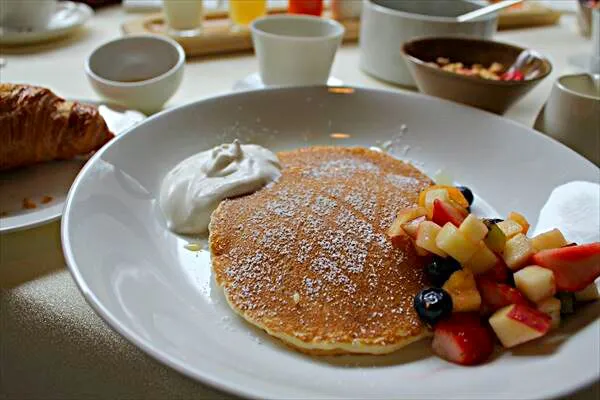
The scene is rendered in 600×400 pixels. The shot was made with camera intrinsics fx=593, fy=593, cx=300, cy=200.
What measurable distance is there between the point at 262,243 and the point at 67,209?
11.8 inches

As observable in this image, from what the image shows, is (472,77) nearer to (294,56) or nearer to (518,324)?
(294,56)

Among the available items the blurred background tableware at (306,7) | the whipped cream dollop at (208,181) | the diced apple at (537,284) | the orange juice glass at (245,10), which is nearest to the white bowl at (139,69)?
the whipped cream dollop at (208,181)

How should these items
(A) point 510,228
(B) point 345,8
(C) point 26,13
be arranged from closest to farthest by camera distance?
1. (A) point 510,228
2. (C) point 26,13
3. (B) point 345,8

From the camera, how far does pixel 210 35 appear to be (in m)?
1.83

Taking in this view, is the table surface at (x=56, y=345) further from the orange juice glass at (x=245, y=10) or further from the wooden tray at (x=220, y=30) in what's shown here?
the orange juice glass at (x=245, y=10)

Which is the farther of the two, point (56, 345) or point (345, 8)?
point (345, 8)

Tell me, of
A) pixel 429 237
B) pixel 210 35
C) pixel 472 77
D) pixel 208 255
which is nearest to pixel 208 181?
pixel 208 255

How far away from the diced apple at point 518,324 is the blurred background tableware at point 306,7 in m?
1.42

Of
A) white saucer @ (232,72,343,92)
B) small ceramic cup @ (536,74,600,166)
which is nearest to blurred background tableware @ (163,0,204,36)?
white saucer @ (232,72,343,92)

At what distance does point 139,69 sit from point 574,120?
3.42 ft

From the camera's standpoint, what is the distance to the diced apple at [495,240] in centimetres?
84

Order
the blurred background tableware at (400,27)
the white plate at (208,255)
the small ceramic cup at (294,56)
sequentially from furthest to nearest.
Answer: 1. the blurred background tableware at (400,27)
2. the small ceramic cup at (294,56)
3. the white plate at (208,255)

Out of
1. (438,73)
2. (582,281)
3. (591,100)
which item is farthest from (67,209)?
(591,100)

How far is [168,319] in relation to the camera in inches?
31.2
